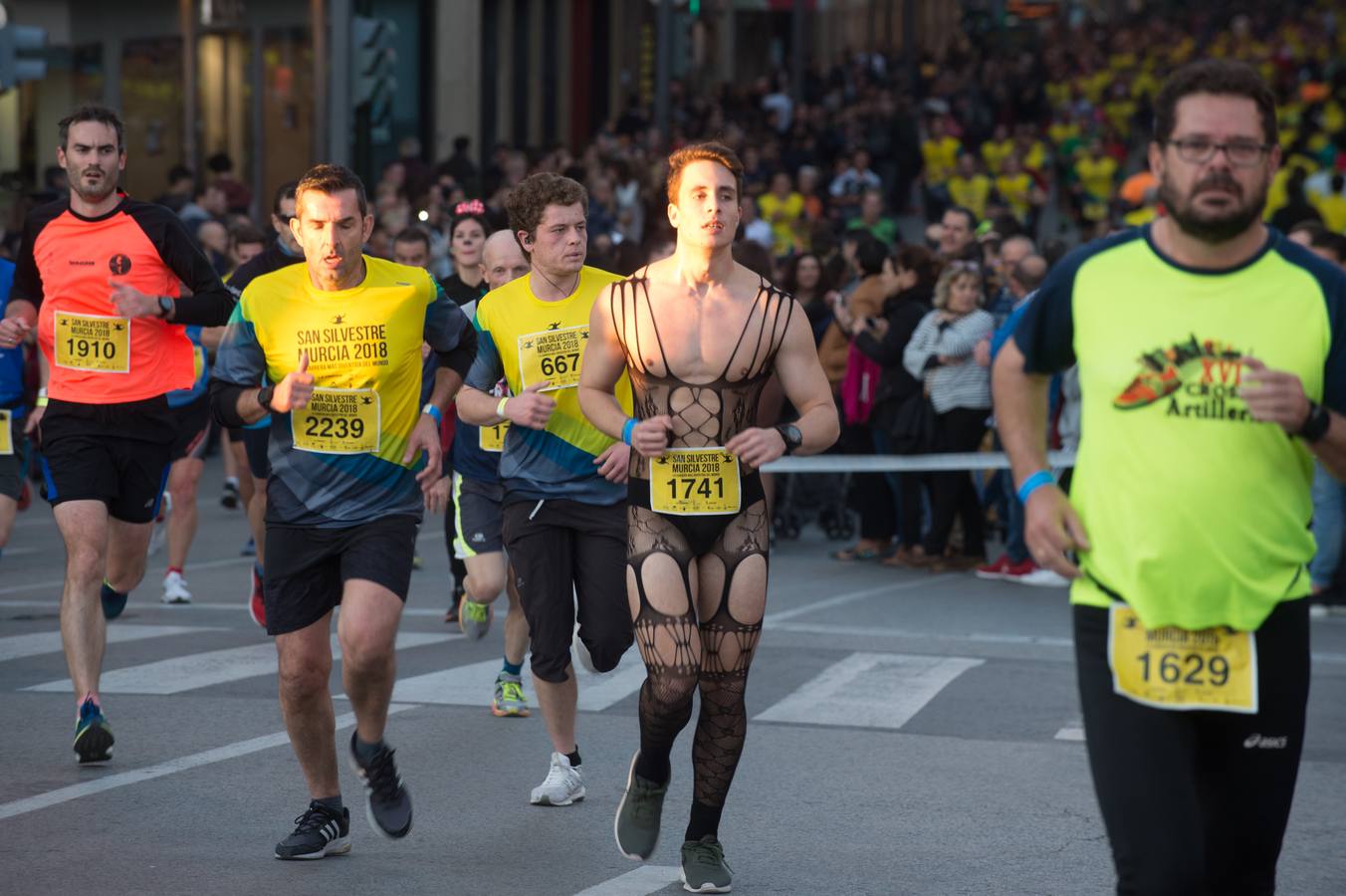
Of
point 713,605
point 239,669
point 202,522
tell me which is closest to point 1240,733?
point 713,605

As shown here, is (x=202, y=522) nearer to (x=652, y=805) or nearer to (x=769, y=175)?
(x=652, y=805)

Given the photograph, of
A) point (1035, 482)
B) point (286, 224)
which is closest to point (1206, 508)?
point (1035, 482)

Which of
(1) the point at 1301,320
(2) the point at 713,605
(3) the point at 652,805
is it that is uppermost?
(1) the point at 1301,320

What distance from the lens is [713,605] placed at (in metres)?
6.07

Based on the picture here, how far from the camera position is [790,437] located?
603 centimetres

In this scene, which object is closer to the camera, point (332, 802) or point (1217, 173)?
point (1217, 173)

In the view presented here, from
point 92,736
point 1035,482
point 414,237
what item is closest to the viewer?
point 1035,482

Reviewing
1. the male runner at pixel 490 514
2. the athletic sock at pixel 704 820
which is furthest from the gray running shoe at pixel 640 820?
the male runner at pixel 490 514

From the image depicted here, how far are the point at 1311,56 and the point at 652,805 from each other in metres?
39.3

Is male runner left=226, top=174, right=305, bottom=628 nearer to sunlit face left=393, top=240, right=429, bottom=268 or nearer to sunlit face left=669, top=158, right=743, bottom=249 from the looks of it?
sunlit face left=393, top=240, right=429, bottom=268

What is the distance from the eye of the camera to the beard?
4137mm

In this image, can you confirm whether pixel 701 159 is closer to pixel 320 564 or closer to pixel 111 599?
pixel 320 564

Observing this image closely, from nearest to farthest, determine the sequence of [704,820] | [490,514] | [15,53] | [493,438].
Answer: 1. [704,820]
2. [493,438]
3. [490,514]
4. [15,53]

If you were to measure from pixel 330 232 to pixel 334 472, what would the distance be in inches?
27.1
